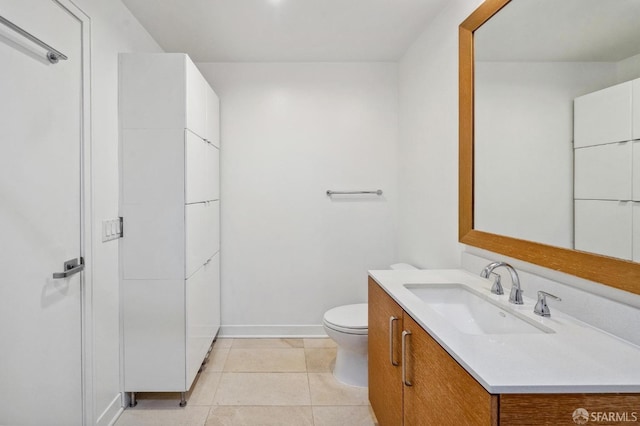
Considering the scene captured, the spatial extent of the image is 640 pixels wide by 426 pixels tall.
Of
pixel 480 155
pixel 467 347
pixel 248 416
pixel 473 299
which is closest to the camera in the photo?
pixel 467 347

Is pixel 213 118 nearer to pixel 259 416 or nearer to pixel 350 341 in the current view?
pixel 350 341

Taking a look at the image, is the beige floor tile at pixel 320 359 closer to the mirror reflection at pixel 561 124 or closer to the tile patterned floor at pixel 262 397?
the tile patterned floor at pixel 262 397

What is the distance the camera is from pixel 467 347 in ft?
3.03

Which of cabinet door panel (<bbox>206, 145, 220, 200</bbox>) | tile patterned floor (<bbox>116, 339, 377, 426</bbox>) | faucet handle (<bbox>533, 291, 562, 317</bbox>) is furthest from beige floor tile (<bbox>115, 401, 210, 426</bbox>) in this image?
faucet handle (<bbox>533, 291, 562, 317</bbox>)

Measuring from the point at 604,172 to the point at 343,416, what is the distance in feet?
5.78

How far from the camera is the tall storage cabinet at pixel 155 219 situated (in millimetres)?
1976

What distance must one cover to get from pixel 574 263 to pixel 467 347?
0.54 m

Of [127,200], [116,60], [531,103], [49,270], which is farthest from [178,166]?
[531,103]

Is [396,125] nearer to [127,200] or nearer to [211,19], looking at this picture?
[211,19]

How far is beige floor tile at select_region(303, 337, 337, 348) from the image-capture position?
2834mm

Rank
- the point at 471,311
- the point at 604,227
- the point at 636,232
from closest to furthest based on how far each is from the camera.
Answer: the point at 636,232
the point at 604,227
the point at 471,311

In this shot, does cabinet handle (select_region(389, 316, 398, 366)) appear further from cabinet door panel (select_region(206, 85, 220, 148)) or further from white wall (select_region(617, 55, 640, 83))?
cabinet door panel (select_region(206, 85, 220, 148))

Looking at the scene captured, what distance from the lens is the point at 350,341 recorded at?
2133mm

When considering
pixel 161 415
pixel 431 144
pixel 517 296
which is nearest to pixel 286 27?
pixel 431 144
